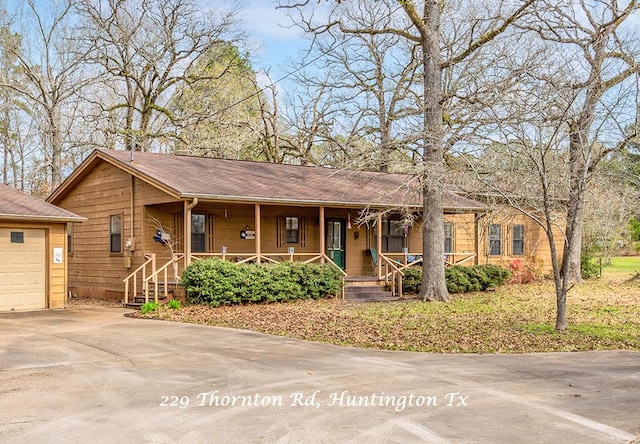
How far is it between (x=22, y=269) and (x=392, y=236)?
37.8 feet

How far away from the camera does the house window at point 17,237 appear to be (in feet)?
53.7

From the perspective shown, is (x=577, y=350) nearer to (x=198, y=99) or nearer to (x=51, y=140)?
(x=198, y=99)

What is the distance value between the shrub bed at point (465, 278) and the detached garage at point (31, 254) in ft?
30.5

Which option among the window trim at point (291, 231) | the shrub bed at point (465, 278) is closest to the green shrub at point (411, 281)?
the shrub bed at point (465, 278)

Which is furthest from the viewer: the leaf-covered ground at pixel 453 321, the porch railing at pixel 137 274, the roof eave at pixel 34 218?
the porch railing at pixel 137 274

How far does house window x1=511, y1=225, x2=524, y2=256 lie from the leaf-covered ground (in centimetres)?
663

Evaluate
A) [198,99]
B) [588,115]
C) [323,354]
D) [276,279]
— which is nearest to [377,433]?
[323,354]

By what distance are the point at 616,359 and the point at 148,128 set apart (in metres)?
25.8

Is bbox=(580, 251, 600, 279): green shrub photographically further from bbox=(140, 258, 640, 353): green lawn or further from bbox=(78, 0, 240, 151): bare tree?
bbox=(78, 0, 240, 151): bare tree

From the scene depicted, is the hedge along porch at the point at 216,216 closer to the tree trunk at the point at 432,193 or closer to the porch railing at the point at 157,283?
the porch railing at the point at 157,283

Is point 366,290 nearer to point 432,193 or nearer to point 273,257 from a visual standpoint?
point 273,257

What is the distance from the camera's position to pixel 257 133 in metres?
32.8

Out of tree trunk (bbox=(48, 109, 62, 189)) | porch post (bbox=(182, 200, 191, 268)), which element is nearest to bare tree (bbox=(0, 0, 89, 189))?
tree trunk (bbox=(48, 109, 62, 189))

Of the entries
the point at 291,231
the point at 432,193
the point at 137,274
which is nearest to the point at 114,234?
the point at 137,274
